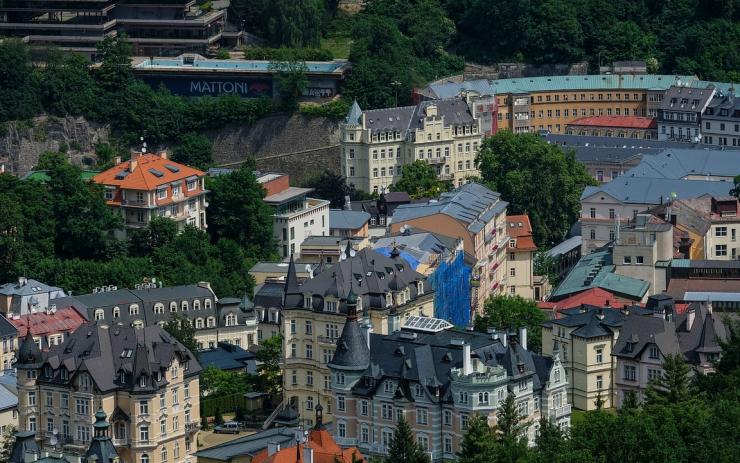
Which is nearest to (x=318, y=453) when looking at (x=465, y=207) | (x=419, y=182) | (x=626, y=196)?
(x=465, y=207)

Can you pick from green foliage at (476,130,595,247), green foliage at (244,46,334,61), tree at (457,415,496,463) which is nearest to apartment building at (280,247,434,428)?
tree at (457,415,496,463)

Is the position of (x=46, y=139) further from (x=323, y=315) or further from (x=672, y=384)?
(x=672, y=384)

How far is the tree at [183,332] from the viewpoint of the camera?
117594mm

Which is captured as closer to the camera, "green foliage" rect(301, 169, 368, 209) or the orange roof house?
the orange roof house

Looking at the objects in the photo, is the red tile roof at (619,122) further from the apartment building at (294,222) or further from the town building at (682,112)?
the apartment building at (294,222)

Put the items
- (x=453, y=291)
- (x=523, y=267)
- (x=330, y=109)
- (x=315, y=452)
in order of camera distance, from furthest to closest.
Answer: (x=330, y=109) < (x=523, y=267) < (x=453, y=291) < (x=315, y=452)

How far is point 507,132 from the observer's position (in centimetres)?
15350

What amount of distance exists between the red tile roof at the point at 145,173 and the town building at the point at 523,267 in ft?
56.9

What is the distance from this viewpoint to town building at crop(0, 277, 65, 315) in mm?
123062

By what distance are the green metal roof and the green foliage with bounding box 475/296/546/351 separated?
153 feet

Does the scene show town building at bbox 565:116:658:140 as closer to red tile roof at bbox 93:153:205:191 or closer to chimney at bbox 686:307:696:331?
red tile roof at bbox 93:153:205:191

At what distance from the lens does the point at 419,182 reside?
151 m

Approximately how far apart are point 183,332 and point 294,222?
80.4 feet

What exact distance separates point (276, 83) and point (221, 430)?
5309 cm
